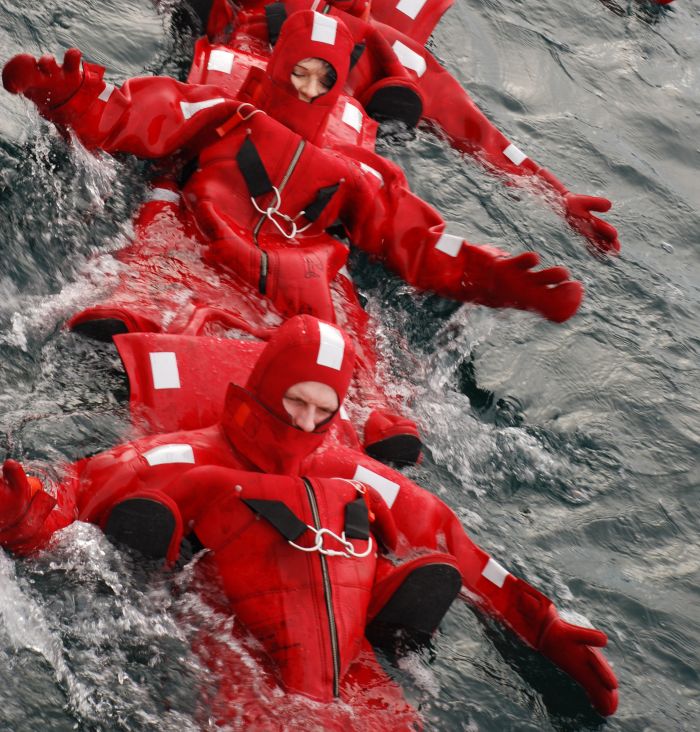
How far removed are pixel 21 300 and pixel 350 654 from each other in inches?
89.4

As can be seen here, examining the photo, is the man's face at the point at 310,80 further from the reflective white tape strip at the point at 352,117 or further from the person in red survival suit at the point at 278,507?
the person in red survival suit at the point at 278,507

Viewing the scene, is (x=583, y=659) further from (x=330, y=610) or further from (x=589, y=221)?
(x=589, y=221)

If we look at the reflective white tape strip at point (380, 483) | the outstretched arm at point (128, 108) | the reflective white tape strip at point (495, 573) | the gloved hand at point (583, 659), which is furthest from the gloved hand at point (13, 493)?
the outstretched arm at point (128, 108)

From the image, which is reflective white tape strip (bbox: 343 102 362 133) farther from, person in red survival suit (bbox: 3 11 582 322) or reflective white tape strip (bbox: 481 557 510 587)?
reflective white tape strip (bbox: 481 557 510 587)

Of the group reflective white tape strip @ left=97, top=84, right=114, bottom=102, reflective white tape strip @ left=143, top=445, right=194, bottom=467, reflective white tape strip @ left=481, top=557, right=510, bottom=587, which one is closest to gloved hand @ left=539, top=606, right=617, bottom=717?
reflective white tape strip @ left=481, top=557, right=510, bottom=587

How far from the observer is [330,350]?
5051 mm

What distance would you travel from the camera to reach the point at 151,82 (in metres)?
6.87

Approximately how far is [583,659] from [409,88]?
13.8 feet

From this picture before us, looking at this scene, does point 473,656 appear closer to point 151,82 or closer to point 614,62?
point 151,82

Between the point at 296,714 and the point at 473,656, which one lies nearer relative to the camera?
the point at 296,714

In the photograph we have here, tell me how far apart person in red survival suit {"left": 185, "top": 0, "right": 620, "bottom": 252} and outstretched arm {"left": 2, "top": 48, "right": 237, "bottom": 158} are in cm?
137

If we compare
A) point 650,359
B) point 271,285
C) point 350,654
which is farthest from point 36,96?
point 650,359

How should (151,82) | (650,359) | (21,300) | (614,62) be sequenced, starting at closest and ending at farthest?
(21,300), (151,82), (650,359), (614,62)

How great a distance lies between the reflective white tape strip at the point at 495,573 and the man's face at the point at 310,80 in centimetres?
260
